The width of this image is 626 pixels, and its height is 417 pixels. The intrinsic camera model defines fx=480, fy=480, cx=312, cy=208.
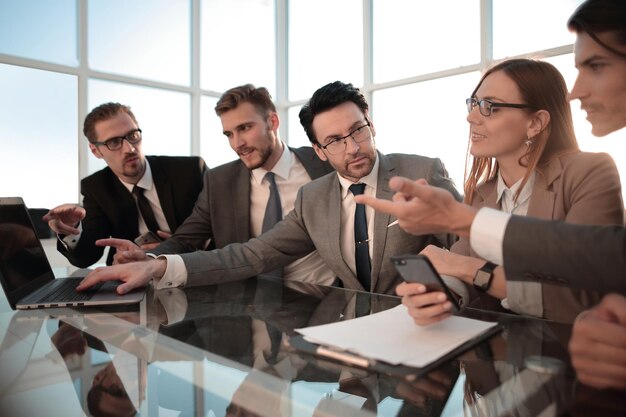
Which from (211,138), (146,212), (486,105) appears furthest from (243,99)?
(211,138)

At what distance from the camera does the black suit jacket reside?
0.96 meters

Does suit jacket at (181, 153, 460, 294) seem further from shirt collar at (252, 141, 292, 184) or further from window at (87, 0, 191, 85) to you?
window at (87, 0, 191, 85)

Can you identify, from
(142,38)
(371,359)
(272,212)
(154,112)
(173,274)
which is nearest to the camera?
(371,359)

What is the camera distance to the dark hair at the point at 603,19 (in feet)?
4.28

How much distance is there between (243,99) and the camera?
306 centimetres

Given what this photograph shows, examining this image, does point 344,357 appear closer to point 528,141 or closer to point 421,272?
point 421,272

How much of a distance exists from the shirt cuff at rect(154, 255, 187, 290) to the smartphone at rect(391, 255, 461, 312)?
1.10 m

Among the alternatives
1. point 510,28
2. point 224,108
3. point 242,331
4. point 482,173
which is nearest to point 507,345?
point 242,331

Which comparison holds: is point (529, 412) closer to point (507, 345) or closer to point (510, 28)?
point (507, 345)

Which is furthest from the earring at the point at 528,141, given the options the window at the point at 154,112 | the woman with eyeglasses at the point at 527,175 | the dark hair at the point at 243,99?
the window at the point at 154,112

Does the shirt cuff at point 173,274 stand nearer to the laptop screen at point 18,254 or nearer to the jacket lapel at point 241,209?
the laptop screen at point 18,254

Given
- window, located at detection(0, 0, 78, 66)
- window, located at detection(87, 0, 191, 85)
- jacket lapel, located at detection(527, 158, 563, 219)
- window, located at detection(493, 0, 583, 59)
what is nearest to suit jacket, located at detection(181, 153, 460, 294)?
jacket lapel, located at detection(527, 158, 563, 219)

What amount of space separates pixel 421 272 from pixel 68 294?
1282 mm

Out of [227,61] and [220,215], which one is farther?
[227,61]
